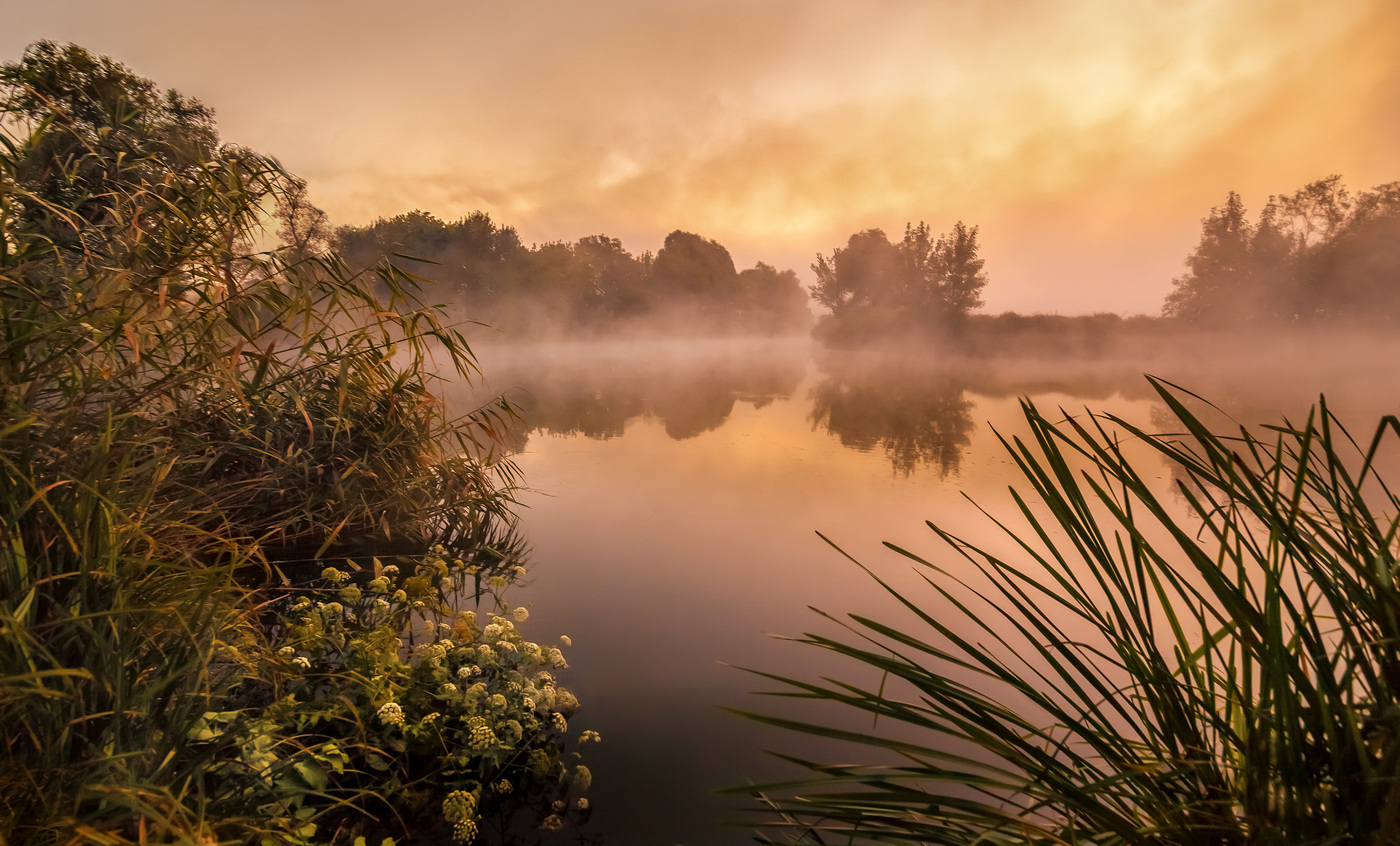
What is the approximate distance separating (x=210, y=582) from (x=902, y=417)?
852cm

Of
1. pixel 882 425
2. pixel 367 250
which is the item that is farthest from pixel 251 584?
pixel 367 250

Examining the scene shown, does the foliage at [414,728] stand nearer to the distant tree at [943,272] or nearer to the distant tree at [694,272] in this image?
the distant tree at [943,272]

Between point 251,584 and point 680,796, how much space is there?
86.3 inches

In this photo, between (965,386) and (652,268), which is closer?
(965,386)

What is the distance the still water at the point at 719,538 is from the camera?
1967 millimetres

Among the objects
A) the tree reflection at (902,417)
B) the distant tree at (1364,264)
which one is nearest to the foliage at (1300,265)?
the distant tree at (1364,264)

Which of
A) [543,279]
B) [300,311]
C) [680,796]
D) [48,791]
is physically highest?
[543,279]

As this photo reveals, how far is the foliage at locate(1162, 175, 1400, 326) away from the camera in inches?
690

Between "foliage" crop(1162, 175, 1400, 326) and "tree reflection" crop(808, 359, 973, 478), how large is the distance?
1495 centimetres

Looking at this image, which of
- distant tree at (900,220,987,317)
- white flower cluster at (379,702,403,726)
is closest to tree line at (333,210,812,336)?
distant tree at (900,220,987,317)

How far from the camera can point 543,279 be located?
33406 mm

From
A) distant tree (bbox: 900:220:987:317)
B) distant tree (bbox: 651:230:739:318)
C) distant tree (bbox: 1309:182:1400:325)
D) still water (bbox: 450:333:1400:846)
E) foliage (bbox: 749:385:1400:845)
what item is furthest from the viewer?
distant tree (bbox: 651:230:739:318)

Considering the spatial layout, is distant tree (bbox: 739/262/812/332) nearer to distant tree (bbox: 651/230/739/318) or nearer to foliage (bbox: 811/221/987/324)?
distant tree (bbox: 651/230/739/318)

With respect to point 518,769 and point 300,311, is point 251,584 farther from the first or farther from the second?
point 518,769
